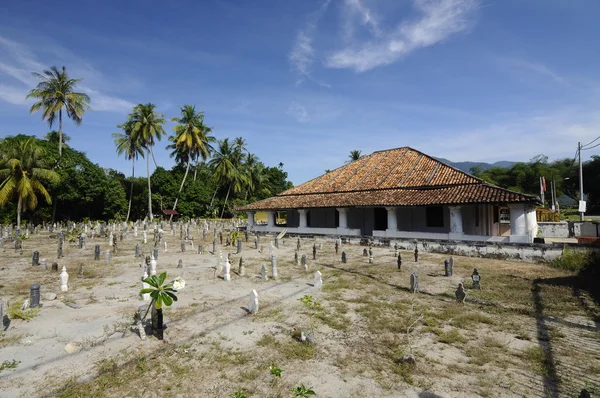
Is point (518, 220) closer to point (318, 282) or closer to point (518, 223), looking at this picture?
point (518, 223)

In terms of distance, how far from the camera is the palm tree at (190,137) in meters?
41.5

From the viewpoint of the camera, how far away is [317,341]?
6.44 meters

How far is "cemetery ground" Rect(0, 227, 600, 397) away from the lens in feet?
16.0

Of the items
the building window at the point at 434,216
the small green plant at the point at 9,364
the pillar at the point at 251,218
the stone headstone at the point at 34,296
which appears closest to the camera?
the small green plant at the point at 9,364

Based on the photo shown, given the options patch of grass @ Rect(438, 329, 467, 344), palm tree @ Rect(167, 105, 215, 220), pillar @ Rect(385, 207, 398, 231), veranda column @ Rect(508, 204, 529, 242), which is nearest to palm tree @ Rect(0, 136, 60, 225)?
palm tree @ Rect(167, 105, 215, 220)

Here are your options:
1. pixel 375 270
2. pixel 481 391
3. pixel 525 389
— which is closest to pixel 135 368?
pixel 481 391

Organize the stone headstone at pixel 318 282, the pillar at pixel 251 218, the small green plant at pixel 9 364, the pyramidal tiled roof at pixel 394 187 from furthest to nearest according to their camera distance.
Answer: the pillar at pixel 251 218 → the pyramidal tiled roof at pixel 394 187 → the stone headstone at pixel 318 282 → the small green plant at pixel 9 364

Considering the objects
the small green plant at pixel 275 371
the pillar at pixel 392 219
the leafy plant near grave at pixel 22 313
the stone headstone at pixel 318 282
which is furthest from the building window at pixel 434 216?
the leafy plant near grave at pixel 22 313

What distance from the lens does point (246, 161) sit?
170 feet

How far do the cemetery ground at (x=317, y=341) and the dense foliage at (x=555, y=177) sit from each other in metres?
47.3

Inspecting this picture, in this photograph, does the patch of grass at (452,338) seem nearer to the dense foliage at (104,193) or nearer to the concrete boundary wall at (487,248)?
the concrete boundary wall at (487,248)

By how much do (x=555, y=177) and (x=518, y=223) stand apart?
4982 centimetres

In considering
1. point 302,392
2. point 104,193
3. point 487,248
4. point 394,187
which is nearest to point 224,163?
point 104,193

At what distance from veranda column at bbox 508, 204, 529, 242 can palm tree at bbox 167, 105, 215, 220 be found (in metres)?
36.3
